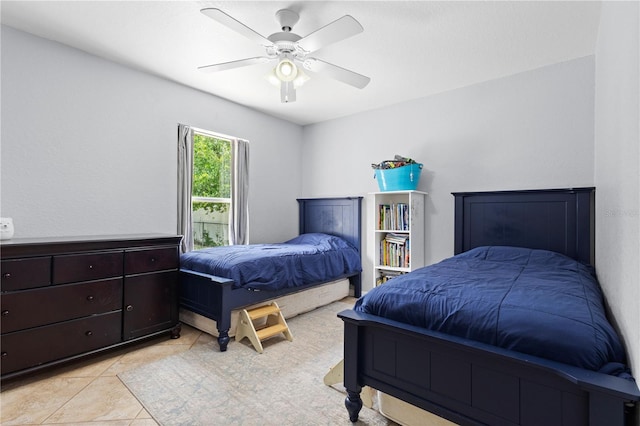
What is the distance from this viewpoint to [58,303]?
2.11 m

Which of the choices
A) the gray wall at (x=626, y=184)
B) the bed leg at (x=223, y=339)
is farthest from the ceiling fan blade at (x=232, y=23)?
the bed leg at (x=223, y=339)

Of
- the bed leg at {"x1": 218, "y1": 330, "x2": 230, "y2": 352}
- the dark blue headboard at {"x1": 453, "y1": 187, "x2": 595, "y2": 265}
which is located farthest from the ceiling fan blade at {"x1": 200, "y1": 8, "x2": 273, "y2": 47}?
the dark blue headboard at {"x1": 453, "y1": 187, "x2": 595, "y2": 265}

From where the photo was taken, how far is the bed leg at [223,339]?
2.46m

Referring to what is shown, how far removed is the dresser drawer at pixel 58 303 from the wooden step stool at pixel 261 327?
3.06ft

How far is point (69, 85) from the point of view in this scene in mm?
2594

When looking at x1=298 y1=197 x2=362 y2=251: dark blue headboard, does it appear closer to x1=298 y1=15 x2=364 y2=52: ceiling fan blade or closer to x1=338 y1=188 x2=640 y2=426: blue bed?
x1=338 y1=188 x2=640 y2=426: blue bed

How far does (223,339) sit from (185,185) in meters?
1.70

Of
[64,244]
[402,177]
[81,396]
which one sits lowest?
[81,396]

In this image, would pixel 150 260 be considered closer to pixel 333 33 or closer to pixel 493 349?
pixel 333 33

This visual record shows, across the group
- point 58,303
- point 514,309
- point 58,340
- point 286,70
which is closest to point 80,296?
point 58,303

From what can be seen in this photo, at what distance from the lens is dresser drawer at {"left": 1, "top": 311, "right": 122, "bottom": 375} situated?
1926mm

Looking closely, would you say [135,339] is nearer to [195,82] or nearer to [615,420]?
[195,82]

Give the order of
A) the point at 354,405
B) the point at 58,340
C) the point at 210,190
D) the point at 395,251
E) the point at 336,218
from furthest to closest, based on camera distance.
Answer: the point at 336,218 → the point at 210,190 → the point at 395,251 → the point at 58,340 → the point at 354,405

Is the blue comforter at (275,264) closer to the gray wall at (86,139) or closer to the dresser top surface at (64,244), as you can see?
the dresser top surface at (64,244)
